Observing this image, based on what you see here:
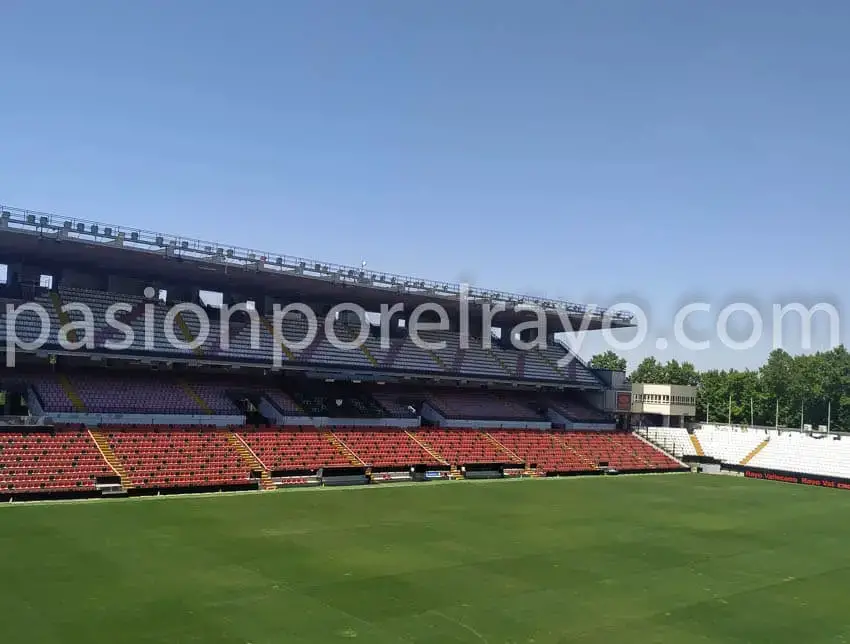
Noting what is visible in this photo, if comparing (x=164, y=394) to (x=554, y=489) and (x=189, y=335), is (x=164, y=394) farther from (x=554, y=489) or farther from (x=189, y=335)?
(x=554, y=489)

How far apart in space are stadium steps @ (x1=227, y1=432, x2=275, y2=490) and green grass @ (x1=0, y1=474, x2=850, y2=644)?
3012 mm

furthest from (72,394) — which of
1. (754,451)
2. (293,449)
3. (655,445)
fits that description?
(754,451)

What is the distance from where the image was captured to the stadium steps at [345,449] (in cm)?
4648

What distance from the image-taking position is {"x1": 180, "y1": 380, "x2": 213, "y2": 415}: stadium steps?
157ft

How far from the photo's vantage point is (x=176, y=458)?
4006 cm

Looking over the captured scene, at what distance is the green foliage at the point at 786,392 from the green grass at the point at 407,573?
78.9 metres

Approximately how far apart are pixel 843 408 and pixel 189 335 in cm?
9757

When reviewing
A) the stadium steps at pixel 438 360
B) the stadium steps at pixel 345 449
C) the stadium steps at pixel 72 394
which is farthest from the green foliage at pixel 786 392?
the stadium steps at pixel 72 394

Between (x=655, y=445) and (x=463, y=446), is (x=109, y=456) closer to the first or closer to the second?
(x=463, y=446)

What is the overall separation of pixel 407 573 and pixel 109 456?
22335mm

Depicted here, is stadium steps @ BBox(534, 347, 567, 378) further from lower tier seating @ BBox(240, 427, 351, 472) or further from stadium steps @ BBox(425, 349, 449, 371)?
lower tier seating @ BBox(240, 427, 351, 472)

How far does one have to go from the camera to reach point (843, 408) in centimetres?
10731

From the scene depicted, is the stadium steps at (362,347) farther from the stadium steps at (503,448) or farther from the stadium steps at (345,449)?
the stadium steps at (503,448)

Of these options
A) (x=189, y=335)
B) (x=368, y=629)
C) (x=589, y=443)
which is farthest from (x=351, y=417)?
(x=368, y=629)
